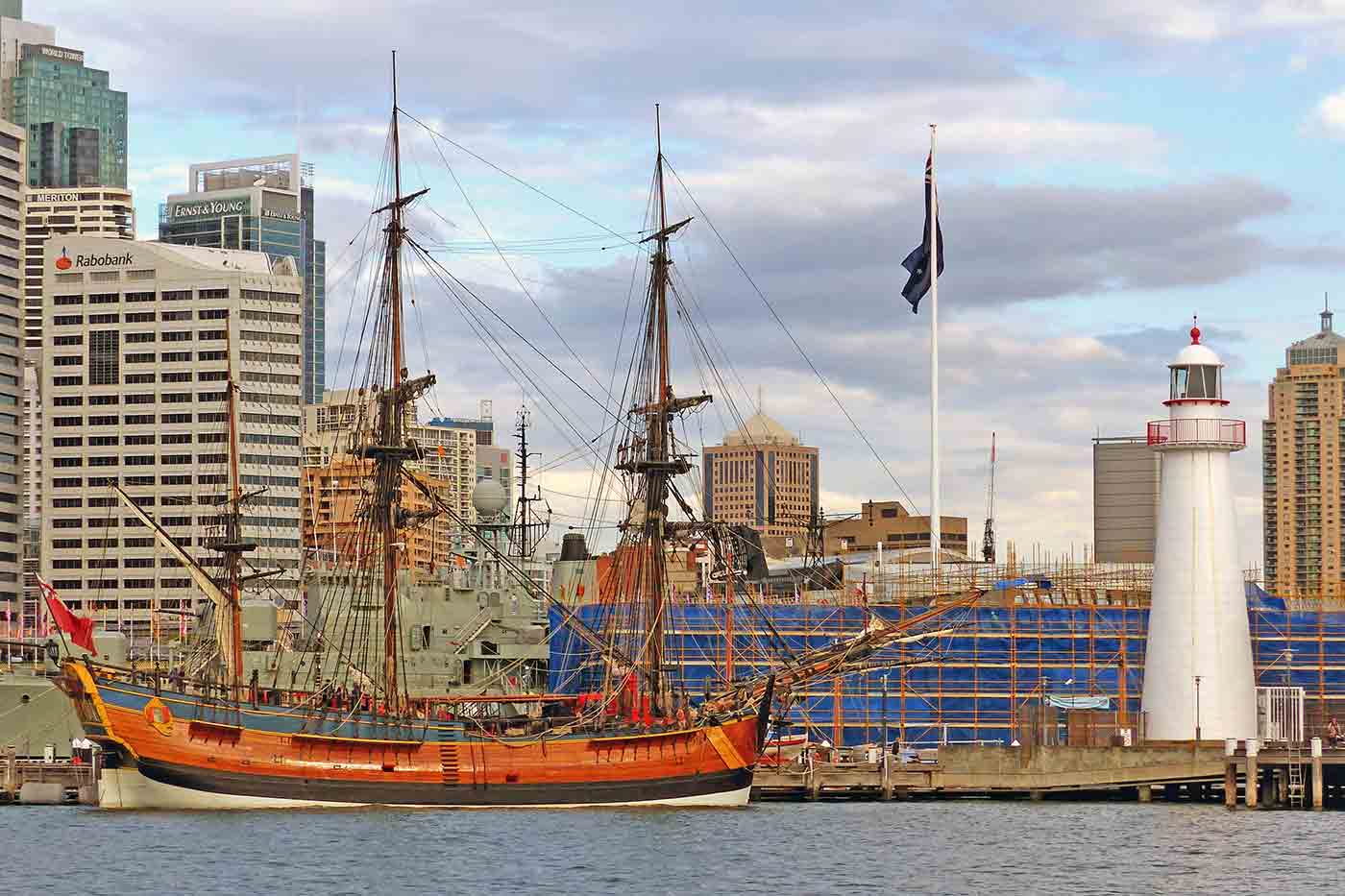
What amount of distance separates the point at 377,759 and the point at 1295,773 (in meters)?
36.0

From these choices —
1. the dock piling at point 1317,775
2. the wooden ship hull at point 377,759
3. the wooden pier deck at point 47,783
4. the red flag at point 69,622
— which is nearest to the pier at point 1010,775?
the dock piling at point 1317,775

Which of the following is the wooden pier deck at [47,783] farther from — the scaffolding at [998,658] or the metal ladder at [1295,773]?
the metal ladder at [1295,773]

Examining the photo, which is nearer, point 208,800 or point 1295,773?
point 208,800

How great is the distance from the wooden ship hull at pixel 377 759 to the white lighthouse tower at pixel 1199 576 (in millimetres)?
16365

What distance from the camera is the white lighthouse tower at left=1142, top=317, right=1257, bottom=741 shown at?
86312mm

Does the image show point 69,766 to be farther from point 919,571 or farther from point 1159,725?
point 1159,725

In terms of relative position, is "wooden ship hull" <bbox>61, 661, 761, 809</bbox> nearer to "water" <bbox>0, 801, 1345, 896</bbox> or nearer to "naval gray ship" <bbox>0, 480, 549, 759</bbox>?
"water" <bbox>0, 801, 1345, 896</bbox>

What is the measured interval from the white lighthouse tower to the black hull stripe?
1713 centimetres

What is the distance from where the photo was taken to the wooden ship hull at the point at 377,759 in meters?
87.1

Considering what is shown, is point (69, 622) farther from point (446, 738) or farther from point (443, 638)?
point (443, 638)

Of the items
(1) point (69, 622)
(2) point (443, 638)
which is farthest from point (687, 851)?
(2) point (443, 638)

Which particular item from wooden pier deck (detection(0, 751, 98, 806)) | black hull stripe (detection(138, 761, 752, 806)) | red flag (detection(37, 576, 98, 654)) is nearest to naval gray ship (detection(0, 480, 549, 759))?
wooden pier deck (detection(0, 751, 98, 806))

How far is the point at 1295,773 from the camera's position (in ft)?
294

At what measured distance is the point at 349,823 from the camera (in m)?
82.1
